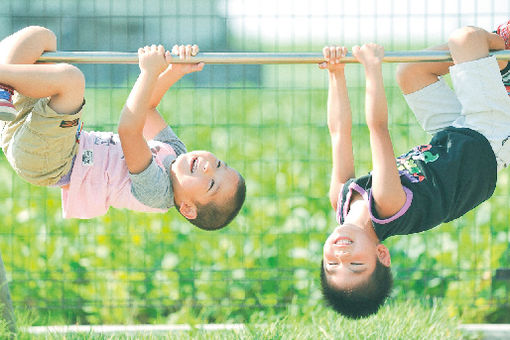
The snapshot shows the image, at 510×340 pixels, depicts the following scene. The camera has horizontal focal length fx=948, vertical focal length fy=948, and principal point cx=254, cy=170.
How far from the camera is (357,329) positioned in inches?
172

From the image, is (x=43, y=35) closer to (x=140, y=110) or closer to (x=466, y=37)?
(x=140, y=110)

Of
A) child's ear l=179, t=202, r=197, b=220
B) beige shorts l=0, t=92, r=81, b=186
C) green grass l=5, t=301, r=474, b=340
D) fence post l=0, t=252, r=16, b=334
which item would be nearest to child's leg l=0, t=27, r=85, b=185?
beige shorts l=0, t=92, r=81, b=186

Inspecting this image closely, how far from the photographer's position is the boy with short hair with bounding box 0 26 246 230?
141 inches

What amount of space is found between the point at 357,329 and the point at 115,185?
4.26ft

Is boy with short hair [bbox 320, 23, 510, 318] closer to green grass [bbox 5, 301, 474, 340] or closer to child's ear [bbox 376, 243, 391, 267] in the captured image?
child's ear [bbox 376, 243, 391, 267]

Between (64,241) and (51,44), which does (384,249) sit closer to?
(51,44)

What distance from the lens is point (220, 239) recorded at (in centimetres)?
564

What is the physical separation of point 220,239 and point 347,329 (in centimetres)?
145

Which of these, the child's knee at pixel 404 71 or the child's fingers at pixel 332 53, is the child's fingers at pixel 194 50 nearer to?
the child's fingers at pixel 332 53

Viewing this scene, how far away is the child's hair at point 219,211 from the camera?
411cm

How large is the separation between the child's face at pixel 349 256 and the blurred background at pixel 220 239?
1.43 meters

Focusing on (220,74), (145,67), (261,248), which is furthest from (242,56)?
(220,74)

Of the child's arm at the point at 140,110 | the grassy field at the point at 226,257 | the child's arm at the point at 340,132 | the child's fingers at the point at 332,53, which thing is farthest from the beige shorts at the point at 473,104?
the grassy field at the point at 226,257

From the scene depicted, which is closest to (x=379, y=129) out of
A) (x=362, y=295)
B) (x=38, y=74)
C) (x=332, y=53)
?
(x=332, y=53)
